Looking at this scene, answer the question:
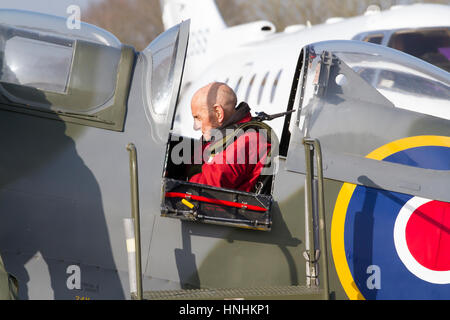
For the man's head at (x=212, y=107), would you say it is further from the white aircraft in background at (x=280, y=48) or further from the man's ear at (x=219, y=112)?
the white aircraft in background at (x=280, y=48)

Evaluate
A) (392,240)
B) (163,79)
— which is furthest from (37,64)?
(392,240)

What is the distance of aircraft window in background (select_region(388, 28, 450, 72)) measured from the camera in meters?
9.63

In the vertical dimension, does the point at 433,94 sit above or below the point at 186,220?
above

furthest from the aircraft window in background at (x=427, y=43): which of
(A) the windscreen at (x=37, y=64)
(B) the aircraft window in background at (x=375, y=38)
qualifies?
(A) the windscreen at (x=37, y=64)

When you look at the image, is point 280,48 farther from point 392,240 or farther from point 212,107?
point 392,240

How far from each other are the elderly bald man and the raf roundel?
1.83 ft

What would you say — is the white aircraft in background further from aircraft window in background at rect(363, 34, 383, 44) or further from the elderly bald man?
the elderly bald man

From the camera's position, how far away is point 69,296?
150 inches

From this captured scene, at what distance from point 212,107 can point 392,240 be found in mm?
1362

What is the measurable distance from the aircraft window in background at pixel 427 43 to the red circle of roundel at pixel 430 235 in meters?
5.75

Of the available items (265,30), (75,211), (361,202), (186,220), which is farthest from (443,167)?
(265,30)

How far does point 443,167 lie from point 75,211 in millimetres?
2209
